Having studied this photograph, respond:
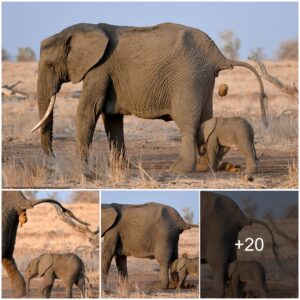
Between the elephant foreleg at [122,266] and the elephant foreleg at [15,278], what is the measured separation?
970 millimetres

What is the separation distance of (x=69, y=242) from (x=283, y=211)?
22.1 feet

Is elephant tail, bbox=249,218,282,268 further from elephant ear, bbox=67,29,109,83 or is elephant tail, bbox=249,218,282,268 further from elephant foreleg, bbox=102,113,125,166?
elephant ear, bbox=67,29,109,83

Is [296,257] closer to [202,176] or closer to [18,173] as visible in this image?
[202,176]

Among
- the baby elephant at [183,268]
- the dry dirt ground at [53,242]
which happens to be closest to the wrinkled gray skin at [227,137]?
the baby elephant at [183,268]

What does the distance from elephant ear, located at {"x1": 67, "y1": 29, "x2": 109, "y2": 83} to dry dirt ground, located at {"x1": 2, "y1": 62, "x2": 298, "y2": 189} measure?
96cm

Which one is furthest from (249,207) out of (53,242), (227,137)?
(53,242)

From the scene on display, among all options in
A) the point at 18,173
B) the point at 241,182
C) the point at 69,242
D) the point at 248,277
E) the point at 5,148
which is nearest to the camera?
the point at 248,277

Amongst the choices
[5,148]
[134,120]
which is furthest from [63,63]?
[134,120]

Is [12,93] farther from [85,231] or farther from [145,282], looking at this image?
[145,282]

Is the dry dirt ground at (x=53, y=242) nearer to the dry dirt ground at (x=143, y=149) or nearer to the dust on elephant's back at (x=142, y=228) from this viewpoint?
the dust on elephant's back at (x=142, y=228)

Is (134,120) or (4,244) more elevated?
(134,120)

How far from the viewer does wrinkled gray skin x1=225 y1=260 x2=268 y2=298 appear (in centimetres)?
1157

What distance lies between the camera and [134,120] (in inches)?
825

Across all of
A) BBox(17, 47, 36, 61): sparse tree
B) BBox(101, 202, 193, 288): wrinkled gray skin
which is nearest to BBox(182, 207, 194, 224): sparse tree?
BBox(101, 202, 193, 288): wrinkled gray skin
